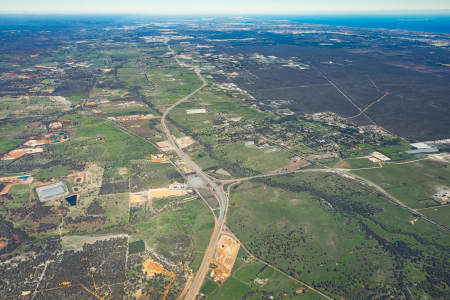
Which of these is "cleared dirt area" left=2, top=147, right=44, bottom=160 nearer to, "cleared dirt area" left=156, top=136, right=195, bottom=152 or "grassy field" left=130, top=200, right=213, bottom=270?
"cleared dirt area" left=156, top=136, right=195, bottom=152

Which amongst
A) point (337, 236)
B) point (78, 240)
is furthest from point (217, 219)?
point (78, 240)

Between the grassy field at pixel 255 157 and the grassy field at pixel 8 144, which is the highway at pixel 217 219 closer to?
the grassy field at pixel 255 157

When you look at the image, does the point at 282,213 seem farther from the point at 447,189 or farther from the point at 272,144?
the point at 447,189

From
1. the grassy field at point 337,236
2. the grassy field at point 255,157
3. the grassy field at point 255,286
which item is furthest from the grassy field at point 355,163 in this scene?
the grassy field at point 255,286

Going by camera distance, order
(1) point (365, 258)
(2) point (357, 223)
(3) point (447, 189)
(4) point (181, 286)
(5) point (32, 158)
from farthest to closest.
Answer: (5) point (32, 158), (3) point (447, 189), (2) point (357, 223), (1) point (365, 258), (4) point (181, 286)

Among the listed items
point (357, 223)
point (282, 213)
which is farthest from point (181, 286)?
point (357, 223)

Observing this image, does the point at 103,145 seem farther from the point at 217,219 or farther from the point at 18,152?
the point at 217,219

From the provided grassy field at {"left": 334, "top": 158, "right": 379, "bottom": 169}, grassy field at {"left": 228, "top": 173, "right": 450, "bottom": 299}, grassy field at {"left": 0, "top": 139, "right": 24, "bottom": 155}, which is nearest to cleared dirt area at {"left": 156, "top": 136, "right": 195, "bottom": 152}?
grassy field at {"left": 228, "top": 173, "right": 450, "bottom": 299}
